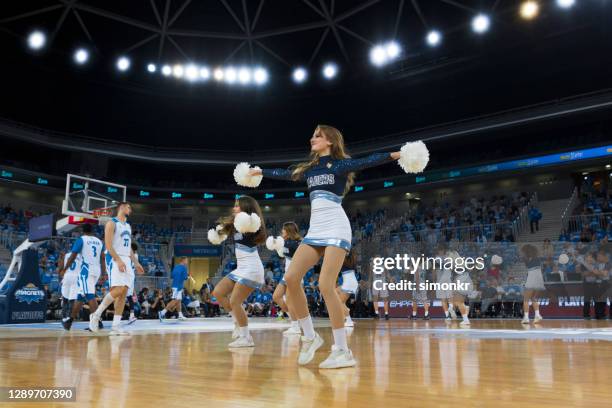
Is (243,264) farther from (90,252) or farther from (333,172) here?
(90,252)

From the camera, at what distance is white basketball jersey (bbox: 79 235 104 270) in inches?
415

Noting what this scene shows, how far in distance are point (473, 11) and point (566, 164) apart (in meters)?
9.67

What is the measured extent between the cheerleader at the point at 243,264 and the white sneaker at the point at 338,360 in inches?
86.8

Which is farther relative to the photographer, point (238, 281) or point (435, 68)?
point (435, 68)

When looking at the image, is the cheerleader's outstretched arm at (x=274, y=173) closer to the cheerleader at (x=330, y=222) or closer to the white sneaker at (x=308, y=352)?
Result: the cheerleader at (x=330, y=222)

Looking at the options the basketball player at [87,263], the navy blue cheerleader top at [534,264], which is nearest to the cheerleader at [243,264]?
the basketball player at [87,263]

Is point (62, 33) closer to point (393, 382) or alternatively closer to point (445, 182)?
point (445, 182)

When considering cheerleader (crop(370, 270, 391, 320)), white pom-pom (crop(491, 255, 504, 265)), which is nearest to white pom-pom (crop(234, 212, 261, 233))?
cheerleader (crop(370, 270, 391, 320))

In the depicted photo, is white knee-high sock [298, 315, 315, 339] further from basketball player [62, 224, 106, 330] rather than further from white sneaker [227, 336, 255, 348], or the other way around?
basketball player [62, 224, 106, 330]

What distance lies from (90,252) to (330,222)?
798cm

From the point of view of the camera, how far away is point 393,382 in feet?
10.3


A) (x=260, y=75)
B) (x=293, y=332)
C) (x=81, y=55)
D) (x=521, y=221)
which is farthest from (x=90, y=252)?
(x=260, y=75)

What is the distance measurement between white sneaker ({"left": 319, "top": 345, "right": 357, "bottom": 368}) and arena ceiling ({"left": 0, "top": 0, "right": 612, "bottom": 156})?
26654 millimetres

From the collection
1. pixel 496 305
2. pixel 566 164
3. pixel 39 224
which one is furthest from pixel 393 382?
pixel 566 164
